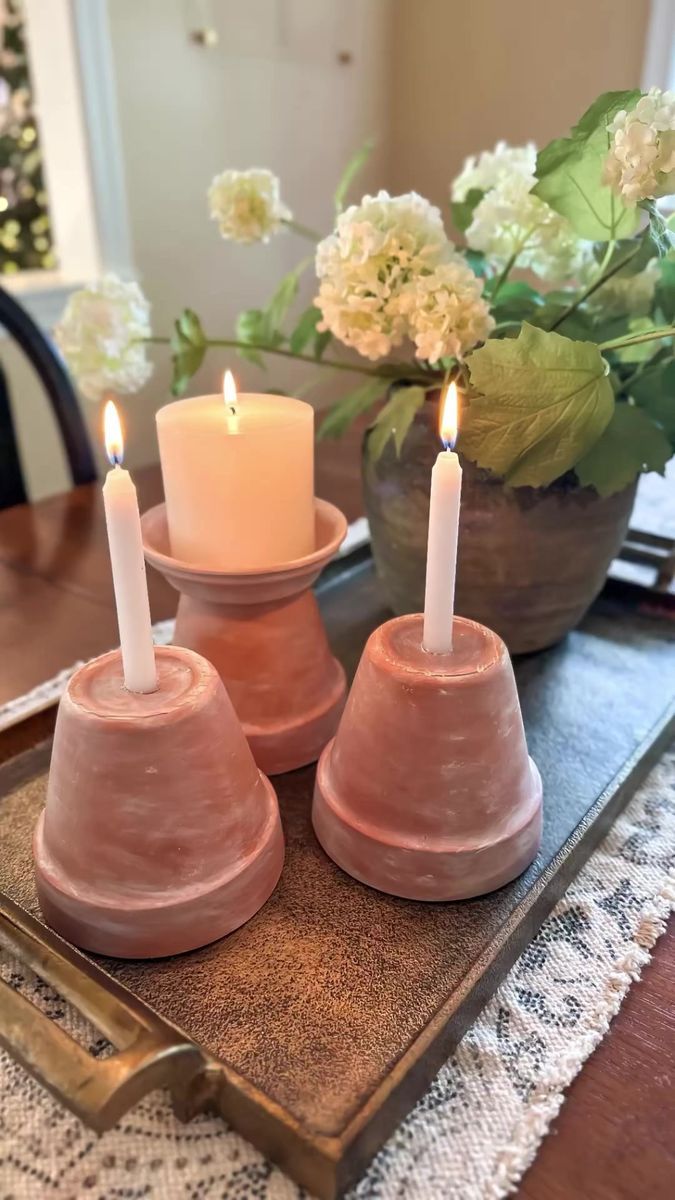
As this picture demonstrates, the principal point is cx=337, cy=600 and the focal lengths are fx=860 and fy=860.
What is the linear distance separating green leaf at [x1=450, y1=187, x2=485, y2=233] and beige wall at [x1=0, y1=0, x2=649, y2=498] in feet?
4.07

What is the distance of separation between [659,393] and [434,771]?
32 cm

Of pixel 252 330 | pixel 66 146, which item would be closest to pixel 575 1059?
pixel 252 330

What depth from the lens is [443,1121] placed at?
360mm

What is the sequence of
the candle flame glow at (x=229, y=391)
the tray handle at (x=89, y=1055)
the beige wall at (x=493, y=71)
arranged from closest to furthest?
1. the tray handle at (x=89, y=1055)
2. the candle flame glow at (x=229, y=391)
3. the beige wall at (x=493, y=71)

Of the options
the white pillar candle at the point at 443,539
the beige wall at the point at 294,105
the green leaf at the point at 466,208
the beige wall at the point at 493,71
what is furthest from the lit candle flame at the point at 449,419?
the beige wall at the point at 493,71

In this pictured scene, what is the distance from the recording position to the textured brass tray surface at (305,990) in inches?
12.9

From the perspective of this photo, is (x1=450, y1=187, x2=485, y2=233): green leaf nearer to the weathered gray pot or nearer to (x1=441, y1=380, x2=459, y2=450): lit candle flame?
the weathered gray pot

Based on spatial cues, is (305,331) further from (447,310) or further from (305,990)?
(305,990)

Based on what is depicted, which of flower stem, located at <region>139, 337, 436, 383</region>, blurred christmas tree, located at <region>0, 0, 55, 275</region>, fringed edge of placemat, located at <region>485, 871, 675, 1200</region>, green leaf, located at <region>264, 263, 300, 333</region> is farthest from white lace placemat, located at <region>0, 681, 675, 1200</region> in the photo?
blurred christmas tree, located at <region>0, 0, 55, 275</region>

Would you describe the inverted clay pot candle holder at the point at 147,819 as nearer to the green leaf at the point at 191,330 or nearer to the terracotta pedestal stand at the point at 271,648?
the terracotta pedestal stand at the point at 271,648

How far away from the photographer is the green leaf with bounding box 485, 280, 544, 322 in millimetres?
611

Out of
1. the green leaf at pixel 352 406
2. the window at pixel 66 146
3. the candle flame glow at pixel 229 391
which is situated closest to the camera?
the candle flame glow at pixel 229 391

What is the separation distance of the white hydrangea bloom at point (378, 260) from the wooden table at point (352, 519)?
325 millimetres

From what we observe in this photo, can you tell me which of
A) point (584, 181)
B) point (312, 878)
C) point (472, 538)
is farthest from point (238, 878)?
→ point (584, 181)
